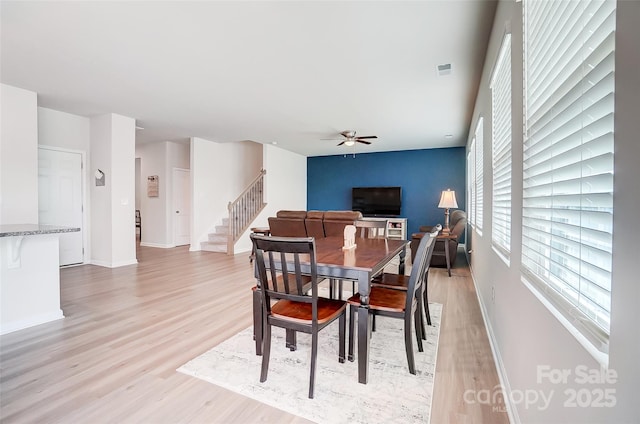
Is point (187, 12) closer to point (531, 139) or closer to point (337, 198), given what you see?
point (531, 139)

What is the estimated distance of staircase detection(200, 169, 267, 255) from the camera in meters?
6.69

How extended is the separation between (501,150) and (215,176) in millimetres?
6630

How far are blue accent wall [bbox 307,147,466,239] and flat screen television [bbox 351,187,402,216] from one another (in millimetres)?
207

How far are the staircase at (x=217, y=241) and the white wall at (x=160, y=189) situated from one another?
1065 mm

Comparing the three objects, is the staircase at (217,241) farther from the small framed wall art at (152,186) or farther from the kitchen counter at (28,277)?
the kitchen counter at (28,277)

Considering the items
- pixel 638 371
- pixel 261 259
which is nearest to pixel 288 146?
pixel 261 259

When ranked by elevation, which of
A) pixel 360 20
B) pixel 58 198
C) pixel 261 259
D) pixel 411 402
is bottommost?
pixel 411 402

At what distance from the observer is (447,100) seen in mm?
4301

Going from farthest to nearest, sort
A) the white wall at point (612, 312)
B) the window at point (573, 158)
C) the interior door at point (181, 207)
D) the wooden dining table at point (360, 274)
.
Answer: the interior door at point (181, 207), the wooden dining table at point (360, 274), the window at point (573, 158), the white wall at point (612, 312)

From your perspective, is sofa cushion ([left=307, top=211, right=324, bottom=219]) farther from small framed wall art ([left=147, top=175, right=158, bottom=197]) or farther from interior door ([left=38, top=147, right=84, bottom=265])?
small framed wall art ([left=147, top=175, right=158, bottom=197])

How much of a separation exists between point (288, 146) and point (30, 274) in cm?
590

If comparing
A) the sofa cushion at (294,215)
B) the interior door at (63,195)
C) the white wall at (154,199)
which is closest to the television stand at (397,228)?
the sofa cushion at (294,215)

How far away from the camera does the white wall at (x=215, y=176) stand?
6.97 meters

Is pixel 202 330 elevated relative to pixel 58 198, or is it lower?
lower
